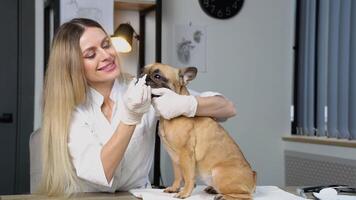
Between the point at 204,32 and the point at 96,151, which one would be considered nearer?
the point at 96,151

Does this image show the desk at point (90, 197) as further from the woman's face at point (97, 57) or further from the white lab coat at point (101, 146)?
the woman's face at point (97, 57)

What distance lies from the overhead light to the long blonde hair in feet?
3.01

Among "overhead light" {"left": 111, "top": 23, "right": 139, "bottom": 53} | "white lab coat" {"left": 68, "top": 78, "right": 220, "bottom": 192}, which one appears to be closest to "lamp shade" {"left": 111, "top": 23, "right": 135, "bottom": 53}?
"overhead light" {"left": 111, "top": 23, "right": 139, "bottom": 53}

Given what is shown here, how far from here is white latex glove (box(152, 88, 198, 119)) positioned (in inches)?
49.7

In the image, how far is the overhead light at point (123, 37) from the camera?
8.29 feet

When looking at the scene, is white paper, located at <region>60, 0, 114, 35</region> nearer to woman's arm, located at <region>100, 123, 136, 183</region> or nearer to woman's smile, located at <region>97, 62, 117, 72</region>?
woman's smile, located at <region>97, 62, 117, 72</region>

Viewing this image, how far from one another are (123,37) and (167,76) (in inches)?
50.3

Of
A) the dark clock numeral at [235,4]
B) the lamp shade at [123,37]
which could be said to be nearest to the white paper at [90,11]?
Result: the lamp shade at [123,37]

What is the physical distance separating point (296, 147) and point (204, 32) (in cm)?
103

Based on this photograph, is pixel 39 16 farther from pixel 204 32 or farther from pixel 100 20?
pixel 204 32

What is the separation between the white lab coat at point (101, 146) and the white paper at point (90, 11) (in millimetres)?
752

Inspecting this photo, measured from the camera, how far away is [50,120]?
144 centimetres

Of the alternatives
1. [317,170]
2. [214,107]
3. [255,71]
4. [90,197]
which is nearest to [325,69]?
[255,71]

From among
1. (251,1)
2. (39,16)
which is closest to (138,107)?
(39,16)
